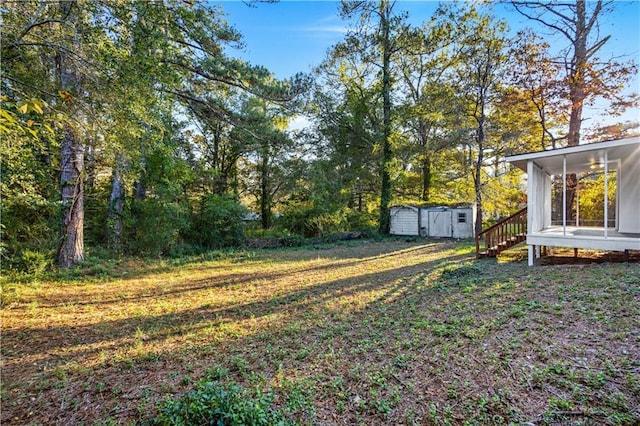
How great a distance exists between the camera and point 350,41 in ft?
55.2

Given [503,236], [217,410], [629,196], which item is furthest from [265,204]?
[217,410]

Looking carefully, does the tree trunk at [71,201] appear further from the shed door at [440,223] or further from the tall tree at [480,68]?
the shed door at [440,223]

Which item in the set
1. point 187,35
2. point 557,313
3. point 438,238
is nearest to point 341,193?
point 438,238

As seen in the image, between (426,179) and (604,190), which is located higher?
(426,179)

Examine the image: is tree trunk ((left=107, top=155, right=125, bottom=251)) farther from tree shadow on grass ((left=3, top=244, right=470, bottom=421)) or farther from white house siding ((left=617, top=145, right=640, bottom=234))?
white house siding ((left=617, top=145, right=640, bottom=234))

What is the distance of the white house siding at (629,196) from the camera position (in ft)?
24.6

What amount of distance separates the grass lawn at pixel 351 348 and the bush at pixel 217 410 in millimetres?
158

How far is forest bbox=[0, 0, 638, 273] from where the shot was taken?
3.83 meters

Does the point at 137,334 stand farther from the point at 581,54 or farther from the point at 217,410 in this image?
the point at 581,54

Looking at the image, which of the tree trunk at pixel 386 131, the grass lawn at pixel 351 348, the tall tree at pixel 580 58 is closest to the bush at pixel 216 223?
the grass lawn at pixel 351 348

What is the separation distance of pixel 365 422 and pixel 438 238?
14.5m

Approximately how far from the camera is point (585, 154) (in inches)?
264

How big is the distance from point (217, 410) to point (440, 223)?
15.3 metres

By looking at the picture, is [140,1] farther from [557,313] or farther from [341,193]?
[341,193]
